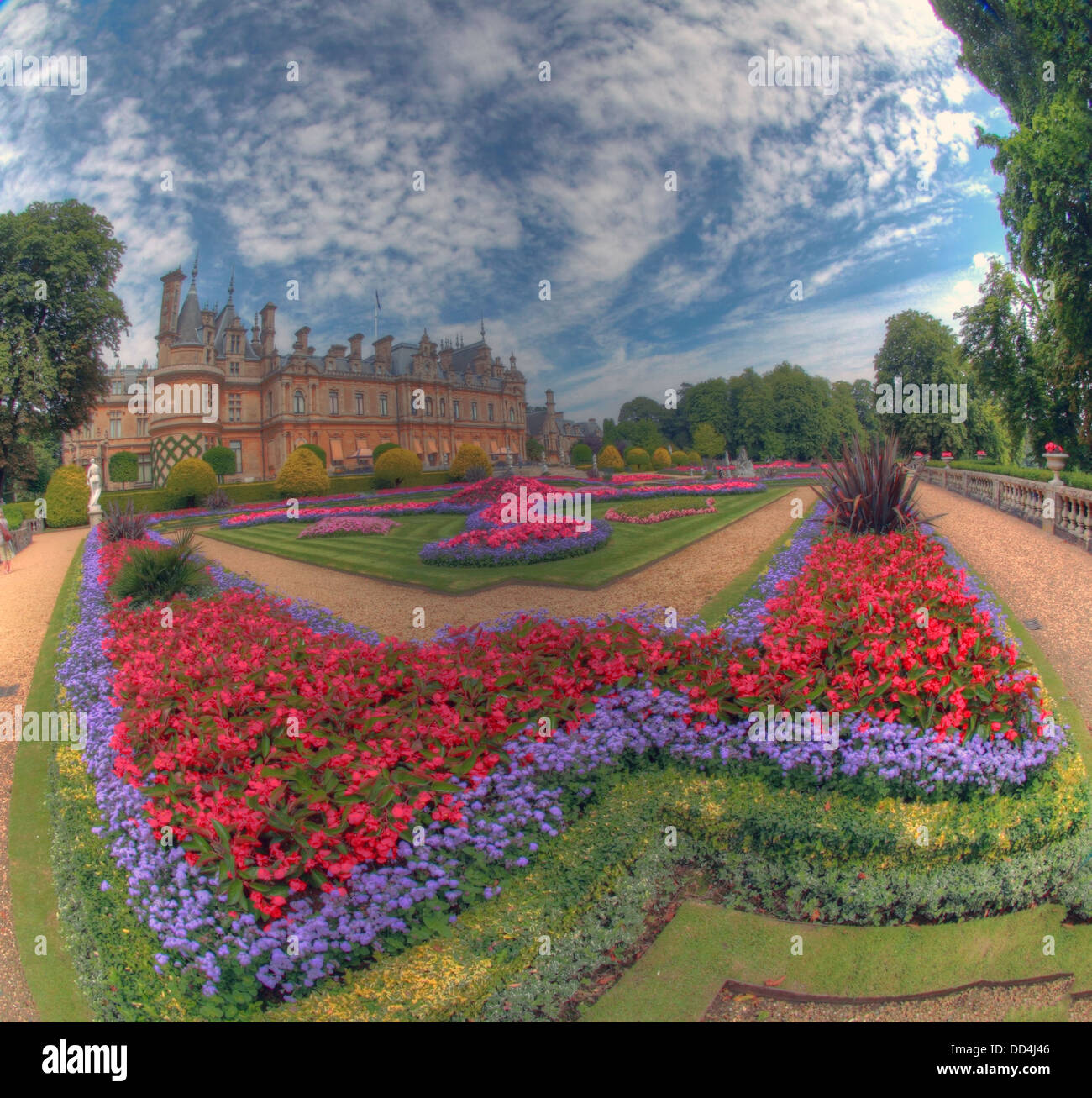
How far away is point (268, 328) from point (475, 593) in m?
2.04

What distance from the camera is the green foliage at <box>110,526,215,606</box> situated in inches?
196

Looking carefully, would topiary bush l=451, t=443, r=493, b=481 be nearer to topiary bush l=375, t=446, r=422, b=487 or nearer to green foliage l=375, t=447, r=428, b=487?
green foliage l=375, t=447, r=428, b=487

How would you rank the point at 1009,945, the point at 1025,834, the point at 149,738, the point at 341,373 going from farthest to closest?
the point at 341,373, the point at 149,738, the point at 1025,834, the point at 1009,945

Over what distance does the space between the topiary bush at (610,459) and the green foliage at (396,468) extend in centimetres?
152

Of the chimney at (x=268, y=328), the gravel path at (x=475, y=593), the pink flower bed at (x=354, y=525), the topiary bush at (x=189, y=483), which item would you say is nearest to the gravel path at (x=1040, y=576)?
the gravel path at (x=475, y=593)

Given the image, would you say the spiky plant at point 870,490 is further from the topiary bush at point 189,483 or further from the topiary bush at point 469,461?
the topiary bush at point 189,483

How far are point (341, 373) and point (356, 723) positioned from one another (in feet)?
7.07

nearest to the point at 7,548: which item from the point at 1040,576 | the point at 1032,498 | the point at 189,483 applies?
the point at 189,483

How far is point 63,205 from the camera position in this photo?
3.37m

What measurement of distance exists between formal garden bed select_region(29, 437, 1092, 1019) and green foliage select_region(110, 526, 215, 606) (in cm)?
129

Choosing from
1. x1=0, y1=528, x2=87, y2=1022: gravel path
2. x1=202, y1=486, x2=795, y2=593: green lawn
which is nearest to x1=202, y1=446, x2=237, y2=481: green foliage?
x1=202, y1=486, x2=795, y2=593: green lawn
